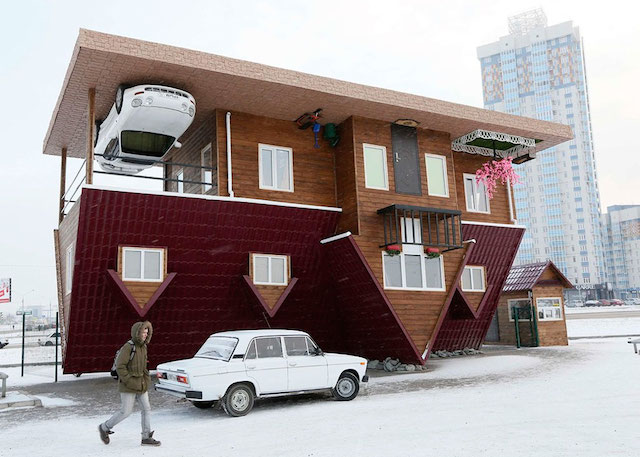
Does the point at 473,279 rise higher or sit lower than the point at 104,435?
higher

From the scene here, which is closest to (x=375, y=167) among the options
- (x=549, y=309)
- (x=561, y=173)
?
(x=549, y=309)

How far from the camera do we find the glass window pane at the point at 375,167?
17656 millimetres

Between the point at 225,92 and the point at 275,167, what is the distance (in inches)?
108

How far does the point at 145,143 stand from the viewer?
15.9 meters

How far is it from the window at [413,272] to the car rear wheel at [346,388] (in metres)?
5.01

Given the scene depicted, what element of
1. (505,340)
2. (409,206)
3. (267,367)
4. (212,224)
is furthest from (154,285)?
(505,340)

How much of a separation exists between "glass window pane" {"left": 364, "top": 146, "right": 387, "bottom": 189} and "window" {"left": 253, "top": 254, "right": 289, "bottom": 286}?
3441 millimetres

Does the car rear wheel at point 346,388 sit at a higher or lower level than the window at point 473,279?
lower

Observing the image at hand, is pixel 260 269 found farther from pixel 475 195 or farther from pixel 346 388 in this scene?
pixel 475 195

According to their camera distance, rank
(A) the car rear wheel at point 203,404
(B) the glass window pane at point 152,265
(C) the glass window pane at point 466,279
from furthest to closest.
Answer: (C) the glass window pane at point 466,279 < (B) the glass window pane at point 152,265 < (A) the car rear wheel at point 203,404

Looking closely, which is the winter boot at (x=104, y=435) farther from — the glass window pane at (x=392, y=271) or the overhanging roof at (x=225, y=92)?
the glass window pane at (x=392, y=271)

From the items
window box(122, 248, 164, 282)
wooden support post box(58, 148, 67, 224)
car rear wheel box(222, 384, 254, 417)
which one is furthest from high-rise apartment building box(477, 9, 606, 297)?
car rear wheel box(222, 384, 254, 417)

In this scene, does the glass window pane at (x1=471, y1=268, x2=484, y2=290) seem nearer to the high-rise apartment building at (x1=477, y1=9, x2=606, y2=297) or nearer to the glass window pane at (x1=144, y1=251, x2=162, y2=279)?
the glass window pane at (x1=144, y1=251, x2=162, y2=279)

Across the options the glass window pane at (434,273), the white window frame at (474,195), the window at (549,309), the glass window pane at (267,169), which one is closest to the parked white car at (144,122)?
the glass window pane at (267,169)
